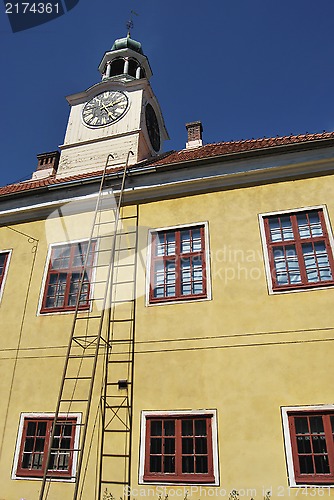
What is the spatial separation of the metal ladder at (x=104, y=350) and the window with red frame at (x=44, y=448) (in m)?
0.03

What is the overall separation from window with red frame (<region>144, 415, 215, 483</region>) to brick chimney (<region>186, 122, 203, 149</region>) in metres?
10.4

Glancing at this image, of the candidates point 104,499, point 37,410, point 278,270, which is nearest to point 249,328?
point 278,270

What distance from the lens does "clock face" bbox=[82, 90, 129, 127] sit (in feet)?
52.5

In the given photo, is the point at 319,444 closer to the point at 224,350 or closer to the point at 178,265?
the point at 224,350

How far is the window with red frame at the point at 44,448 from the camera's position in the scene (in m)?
8.08

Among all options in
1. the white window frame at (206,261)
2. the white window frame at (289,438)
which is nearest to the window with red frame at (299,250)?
the white window frame at (206,261)

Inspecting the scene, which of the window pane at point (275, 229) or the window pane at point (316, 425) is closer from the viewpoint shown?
the window pane at point (316, 425)

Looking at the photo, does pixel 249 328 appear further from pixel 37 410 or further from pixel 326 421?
pixel 37 410

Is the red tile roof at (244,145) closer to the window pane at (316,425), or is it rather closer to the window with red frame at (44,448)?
the window pane at (316,425)

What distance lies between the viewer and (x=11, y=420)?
8.79m

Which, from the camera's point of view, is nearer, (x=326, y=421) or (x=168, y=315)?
(x=326, y=421)

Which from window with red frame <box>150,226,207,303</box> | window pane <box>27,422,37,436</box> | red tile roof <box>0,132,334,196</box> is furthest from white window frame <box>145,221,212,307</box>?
window pane <box>27,422,37,436</box>

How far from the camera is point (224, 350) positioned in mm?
8117

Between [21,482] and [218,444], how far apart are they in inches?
158
